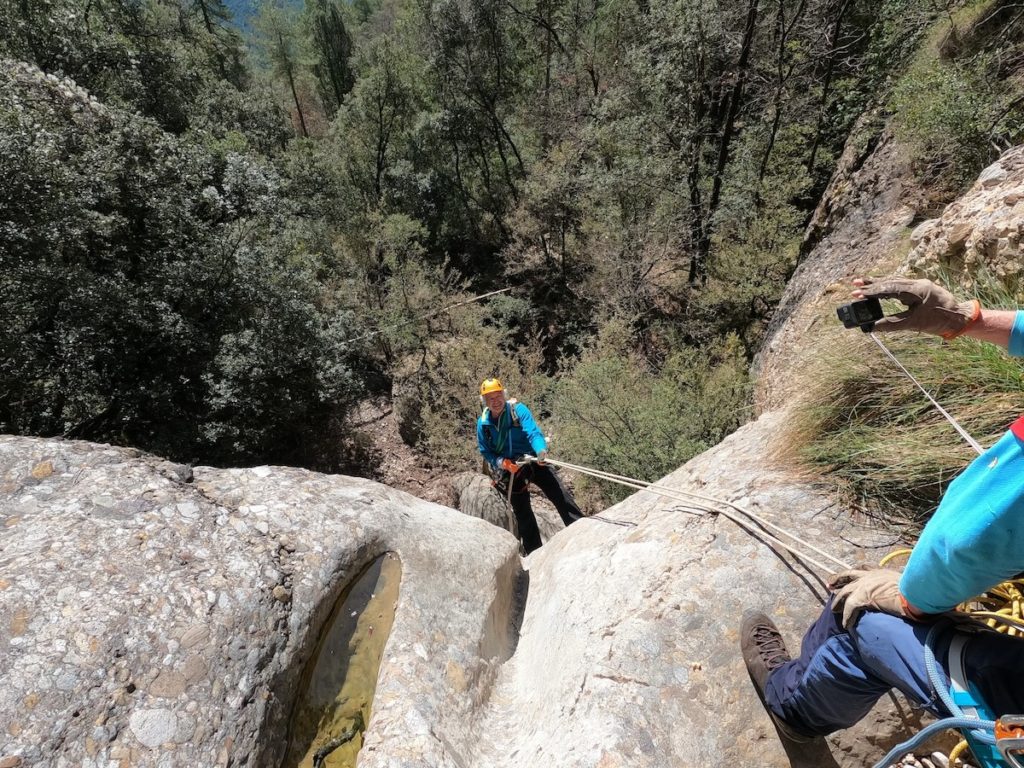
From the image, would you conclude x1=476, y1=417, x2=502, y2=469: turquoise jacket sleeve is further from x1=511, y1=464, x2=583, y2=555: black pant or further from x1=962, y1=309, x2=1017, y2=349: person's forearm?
x1=962, y1=309, x2=1017, y2=349: person's forearm

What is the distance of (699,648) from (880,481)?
4.59 ft

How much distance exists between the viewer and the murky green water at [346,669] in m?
2.66

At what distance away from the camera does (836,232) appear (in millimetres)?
7816

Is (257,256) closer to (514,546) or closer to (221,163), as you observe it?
(221,163)

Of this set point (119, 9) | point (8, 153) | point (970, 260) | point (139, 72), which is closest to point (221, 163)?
point (139, 72)

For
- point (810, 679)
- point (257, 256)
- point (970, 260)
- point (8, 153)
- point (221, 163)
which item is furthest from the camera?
point (221, 163)

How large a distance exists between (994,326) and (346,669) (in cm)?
365

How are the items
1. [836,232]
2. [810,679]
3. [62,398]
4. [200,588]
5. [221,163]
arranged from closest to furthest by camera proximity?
[810,679]
[200,588]
[836,232]
[62,398]
[221,163]

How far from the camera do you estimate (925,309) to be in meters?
2.12

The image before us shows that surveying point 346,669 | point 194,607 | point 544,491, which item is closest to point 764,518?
point 346,669

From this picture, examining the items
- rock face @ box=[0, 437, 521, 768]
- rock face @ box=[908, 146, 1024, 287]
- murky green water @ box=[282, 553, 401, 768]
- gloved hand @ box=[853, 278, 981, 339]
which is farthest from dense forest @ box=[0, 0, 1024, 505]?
murky green water @ box=[282, 553, 401, 768]

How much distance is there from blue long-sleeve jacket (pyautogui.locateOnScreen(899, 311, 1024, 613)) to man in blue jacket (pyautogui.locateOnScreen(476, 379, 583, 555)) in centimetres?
419

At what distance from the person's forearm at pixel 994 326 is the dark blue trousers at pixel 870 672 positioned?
1.09 meters

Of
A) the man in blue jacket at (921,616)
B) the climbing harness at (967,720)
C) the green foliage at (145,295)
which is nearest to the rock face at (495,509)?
the man in blue jacket at (921,616)
